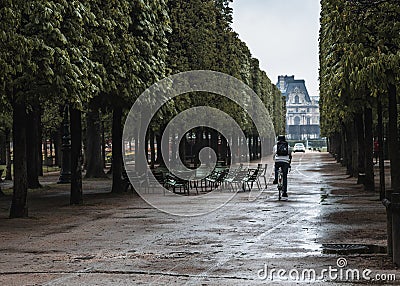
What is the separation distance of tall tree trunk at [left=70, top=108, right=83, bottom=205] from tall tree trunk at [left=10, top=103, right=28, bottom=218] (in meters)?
3.87

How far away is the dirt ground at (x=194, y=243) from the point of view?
1019cm

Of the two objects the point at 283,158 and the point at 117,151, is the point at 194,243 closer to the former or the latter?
the point at 283,158

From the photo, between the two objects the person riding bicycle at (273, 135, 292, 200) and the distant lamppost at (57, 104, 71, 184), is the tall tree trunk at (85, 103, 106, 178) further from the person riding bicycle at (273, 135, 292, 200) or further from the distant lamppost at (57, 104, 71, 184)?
the person riding bicycle at (273, 135, 292, 200)

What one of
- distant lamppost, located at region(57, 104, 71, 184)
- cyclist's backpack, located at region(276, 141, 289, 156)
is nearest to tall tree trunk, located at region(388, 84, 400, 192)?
cyclist's backpack, located at region(276, 141, 289, 156)

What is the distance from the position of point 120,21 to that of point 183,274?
562 inches

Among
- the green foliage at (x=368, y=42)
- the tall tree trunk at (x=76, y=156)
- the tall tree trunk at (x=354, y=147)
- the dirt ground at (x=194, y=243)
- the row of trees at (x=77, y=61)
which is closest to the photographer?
the dirt ground at (x=194, y=243)

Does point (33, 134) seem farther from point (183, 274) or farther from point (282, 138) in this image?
point (183, 274)

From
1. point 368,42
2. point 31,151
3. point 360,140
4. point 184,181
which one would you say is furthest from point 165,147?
point 368,42

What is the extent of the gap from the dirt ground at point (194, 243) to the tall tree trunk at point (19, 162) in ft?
1.94

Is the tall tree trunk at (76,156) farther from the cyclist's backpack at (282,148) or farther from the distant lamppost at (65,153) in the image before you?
the distant lamppost at (65,153)

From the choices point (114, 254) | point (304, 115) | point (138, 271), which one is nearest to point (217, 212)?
point (114, 254)

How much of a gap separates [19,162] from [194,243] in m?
7.03

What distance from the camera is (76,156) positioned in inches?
915

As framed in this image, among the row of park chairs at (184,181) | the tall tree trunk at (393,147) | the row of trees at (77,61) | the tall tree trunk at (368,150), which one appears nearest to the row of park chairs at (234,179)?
the row of park chairs at (184,181)
